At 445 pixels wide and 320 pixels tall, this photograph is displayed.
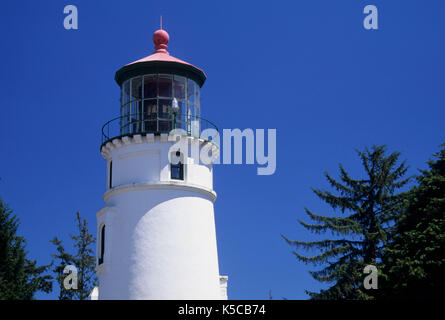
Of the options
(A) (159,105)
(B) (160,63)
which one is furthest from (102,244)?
(B) (160,63)

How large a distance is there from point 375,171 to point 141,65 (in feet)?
52.3

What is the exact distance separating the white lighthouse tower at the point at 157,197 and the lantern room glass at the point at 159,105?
37 mm

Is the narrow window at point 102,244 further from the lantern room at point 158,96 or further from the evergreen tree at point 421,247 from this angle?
the evergreen tree at point 421,247

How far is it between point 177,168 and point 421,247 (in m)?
9.70

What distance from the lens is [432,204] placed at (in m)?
28.4

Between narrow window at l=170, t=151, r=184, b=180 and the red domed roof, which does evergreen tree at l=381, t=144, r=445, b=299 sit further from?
the red domed roof

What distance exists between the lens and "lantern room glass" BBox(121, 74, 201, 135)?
26.6 meters

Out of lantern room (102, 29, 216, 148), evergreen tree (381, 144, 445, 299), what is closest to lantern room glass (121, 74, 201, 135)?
lantern room (102, 29, 216, 148)

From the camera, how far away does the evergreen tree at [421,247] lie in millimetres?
26219

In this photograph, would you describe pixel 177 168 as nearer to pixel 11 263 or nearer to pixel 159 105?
pixel 159 105

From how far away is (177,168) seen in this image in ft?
86.3

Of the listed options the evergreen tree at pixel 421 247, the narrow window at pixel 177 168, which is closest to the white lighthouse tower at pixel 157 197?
the narrow window at pixel 177 168
